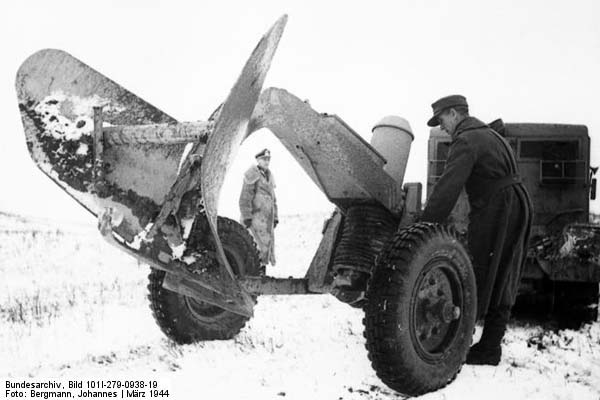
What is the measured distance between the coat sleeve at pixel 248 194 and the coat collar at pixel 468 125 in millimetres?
5731

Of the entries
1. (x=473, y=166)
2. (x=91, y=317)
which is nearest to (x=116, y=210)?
(x=473, y=166)

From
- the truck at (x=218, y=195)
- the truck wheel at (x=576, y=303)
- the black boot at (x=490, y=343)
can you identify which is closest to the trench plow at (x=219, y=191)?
the truck at (x=218, y=195)

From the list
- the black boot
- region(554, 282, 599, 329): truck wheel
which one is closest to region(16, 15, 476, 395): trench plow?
the black boot

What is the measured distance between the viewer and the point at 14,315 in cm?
558

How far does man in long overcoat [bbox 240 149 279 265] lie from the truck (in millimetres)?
5374

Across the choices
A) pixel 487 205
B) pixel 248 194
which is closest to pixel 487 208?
pixel 487 205

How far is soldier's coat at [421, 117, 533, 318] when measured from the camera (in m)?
3.59

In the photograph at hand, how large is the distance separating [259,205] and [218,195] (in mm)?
6582

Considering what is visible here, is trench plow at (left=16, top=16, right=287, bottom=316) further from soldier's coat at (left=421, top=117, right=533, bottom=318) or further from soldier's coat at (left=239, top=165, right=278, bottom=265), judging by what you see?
soldier's coat at (left=239, top=165, right=278, bottom=265)

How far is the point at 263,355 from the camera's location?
13.1 ft

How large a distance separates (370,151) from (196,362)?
1802 millimetres

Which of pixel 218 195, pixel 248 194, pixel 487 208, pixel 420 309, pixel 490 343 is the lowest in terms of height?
pixel 490 343

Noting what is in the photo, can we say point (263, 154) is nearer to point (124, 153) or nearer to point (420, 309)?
point (124, 153)

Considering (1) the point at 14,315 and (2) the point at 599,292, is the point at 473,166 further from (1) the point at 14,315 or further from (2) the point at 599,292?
(1) the point at 14,315
